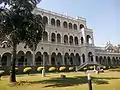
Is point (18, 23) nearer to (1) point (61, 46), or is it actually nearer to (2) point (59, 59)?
(1) point (61, 46)

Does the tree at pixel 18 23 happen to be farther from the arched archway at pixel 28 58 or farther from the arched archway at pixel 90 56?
the arched archway at pixel 90 56

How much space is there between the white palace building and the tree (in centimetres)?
1891

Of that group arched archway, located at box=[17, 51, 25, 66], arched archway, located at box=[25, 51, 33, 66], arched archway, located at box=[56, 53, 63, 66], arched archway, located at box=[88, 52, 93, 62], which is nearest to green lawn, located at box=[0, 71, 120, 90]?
arched archway, located at box=[17, 51, 25, 66]

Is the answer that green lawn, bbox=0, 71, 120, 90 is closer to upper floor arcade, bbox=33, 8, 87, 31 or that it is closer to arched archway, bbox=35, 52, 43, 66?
arched archway, bbox=35, 52, 43, 66

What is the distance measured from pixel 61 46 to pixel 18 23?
27749 mm

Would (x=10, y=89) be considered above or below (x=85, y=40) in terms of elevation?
below

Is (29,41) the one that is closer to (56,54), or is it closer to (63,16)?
(56,54)

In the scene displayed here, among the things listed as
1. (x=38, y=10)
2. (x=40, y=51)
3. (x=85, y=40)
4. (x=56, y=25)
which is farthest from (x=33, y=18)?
(x=85, y=40)

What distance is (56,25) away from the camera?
164ft

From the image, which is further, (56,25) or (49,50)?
(56,25)

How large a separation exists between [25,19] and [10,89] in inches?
336

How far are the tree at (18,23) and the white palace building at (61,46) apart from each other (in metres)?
18.9

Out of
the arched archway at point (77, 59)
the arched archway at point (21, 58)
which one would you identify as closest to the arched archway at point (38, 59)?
the arched archway at point (21, 58)

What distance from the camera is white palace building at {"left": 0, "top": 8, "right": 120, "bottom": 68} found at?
42406mm
